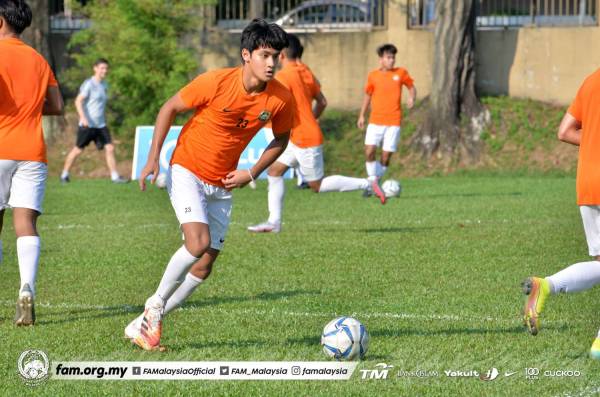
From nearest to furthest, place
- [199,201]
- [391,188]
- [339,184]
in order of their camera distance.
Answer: [199,201] → [339,184] → [391,188]

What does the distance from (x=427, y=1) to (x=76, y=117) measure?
9076 mm

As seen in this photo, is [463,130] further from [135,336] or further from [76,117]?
[135,336]

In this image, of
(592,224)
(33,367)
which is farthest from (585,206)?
(33,367)

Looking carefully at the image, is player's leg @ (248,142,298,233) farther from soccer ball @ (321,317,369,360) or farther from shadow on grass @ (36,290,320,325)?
soccer ball @ (321,317,369,360)

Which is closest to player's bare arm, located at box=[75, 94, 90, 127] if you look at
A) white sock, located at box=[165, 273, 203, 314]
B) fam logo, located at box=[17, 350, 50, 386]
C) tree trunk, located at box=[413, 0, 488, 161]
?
tree trunk, located at box=[413, 0, 488, 161]

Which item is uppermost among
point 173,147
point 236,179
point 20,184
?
point 236,179

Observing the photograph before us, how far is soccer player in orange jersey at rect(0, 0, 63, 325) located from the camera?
7.70m

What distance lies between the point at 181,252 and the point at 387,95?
1301 cm

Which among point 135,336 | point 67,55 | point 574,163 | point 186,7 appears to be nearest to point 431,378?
point 135,336

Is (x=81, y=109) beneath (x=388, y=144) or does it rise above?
above

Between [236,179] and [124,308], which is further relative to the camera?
[124,308]

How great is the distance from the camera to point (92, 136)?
22438mm

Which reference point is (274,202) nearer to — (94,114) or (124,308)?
(124,308)

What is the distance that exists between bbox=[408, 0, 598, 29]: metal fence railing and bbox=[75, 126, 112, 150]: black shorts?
920 cm
